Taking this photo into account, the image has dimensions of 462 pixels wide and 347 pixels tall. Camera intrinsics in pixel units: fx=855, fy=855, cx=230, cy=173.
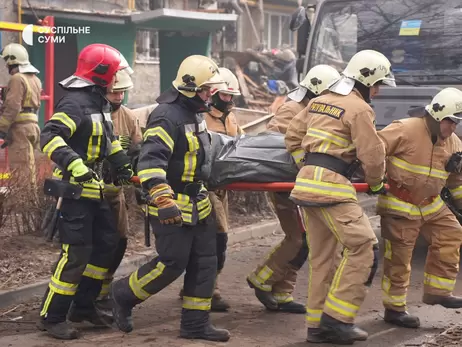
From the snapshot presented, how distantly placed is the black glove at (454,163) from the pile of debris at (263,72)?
15.8 m

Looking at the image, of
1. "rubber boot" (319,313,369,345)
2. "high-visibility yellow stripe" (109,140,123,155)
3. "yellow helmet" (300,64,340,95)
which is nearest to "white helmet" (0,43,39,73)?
"yellow helmet" (300,64,340,95)

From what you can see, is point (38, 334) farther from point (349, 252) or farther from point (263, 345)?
point (349, 252)

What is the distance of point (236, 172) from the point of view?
230 inches

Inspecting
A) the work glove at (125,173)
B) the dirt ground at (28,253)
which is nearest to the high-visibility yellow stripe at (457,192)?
the work glove at (125,173)

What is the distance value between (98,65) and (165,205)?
1.08m

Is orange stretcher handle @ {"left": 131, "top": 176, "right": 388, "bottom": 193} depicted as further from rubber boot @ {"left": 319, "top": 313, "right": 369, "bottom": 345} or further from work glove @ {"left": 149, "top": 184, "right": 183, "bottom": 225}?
rubber boot @ {"left": 319, "top": 313, "right": 369, "bottom": 345}

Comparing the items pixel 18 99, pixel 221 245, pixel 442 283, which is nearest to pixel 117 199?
pixel 221 245

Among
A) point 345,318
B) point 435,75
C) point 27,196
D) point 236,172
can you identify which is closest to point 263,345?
point 345,318

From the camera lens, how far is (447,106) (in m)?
5.79

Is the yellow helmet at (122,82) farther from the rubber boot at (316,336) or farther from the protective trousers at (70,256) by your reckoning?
the rubber boot at (316,336)

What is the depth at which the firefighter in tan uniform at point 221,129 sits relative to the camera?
20.4 ft

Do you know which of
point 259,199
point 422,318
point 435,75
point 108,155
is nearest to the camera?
point 108,155

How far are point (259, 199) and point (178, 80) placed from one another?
15.3ft

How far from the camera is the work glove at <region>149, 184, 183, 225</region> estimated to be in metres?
5.04
